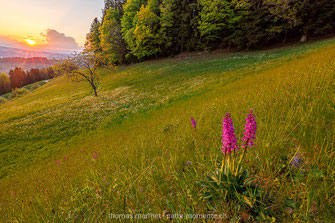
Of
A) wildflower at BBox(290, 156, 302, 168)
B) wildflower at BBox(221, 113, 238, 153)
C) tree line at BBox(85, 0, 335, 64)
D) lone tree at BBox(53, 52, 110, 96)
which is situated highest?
tree line at BBox(85, 0, 335, 64)

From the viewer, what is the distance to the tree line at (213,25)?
29.5 m

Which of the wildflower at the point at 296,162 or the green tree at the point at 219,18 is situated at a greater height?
the green tree at the point at 219,18

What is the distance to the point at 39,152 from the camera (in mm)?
11289

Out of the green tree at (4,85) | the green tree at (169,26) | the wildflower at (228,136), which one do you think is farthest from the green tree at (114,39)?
the green tree at (4,85)

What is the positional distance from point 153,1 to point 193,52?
22.7m

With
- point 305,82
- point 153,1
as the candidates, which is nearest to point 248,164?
point 305,82

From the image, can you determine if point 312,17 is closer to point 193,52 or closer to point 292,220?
point 193,52

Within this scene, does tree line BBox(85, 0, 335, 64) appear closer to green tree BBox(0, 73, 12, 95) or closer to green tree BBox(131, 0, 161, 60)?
green tree BBox(131, 0, 161, 60)

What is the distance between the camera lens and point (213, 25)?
37781 millimetres

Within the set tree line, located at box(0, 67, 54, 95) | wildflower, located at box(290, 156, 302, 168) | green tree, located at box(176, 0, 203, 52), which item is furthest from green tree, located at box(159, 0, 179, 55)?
tree line, located at box(0, 67, 54, 95)

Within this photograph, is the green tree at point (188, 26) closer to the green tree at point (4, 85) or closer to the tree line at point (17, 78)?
the tree line at point (17, 78)

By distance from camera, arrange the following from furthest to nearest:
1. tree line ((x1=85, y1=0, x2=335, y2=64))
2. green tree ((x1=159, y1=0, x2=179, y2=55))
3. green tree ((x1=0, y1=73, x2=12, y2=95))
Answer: green tree ((x1=0, y1=73, x2=12, y2=95)) < green tree ((x1=159, y1=0, x2=179, y2=55)) < tree line ((x1=85, y1=0, x2=335, y2=64))

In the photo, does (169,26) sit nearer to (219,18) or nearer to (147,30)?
(147,30)

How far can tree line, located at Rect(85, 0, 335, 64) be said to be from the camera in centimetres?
2948
